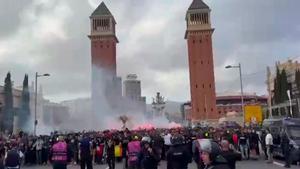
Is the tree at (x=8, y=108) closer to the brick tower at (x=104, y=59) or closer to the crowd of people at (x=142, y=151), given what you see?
the brick tower at (x=104, y=59)

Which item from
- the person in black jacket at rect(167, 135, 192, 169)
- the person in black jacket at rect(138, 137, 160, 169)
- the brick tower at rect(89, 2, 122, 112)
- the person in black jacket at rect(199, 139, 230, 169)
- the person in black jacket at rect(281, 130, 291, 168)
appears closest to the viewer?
the person in black jacket at rect(199, 139, 230, 169)

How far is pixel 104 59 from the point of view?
120125 mm

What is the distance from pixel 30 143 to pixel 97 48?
92.0m

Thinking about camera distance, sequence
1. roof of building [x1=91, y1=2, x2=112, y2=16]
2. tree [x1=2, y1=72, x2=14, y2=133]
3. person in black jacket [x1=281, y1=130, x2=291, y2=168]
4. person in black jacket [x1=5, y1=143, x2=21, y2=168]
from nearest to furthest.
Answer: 1. person in black jacket [x1=5, y1=143, x2=21, y2=168]
2. person in black jacket [x1=281, y1=130, x2=291, y2=168]
3. tree [x1=2, y1=72, x2=14, y2=133]
4. roof of building [x1=91, y1=2, x2=112, y2=16]

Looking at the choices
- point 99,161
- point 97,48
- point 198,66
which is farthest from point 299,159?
point 97,48

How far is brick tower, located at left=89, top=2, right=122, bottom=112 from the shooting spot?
112m

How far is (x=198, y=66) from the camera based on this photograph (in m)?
107

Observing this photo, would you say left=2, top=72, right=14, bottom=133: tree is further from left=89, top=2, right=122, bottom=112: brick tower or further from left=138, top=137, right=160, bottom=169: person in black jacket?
left=138, top=137, right=160, bottom=169: person in black jacket

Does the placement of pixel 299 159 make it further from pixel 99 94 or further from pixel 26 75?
pixel 99 94

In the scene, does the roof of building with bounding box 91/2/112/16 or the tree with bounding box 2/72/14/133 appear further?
the roof of building with bounding box 91/2/112/16

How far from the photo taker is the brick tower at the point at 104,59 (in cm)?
11150

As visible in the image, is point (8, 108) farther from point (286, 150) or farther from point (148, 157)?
point (148, 157)

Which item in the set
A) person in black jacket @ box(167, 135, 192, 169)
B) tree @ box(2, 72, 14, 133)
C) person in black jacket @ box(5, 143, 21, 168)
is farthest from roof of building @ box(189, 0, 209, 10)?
person in black jacket @ box(167, 135, 192, 169)

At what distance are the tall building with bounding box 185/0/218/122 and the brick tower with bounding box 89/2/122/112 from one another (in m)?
19.5
